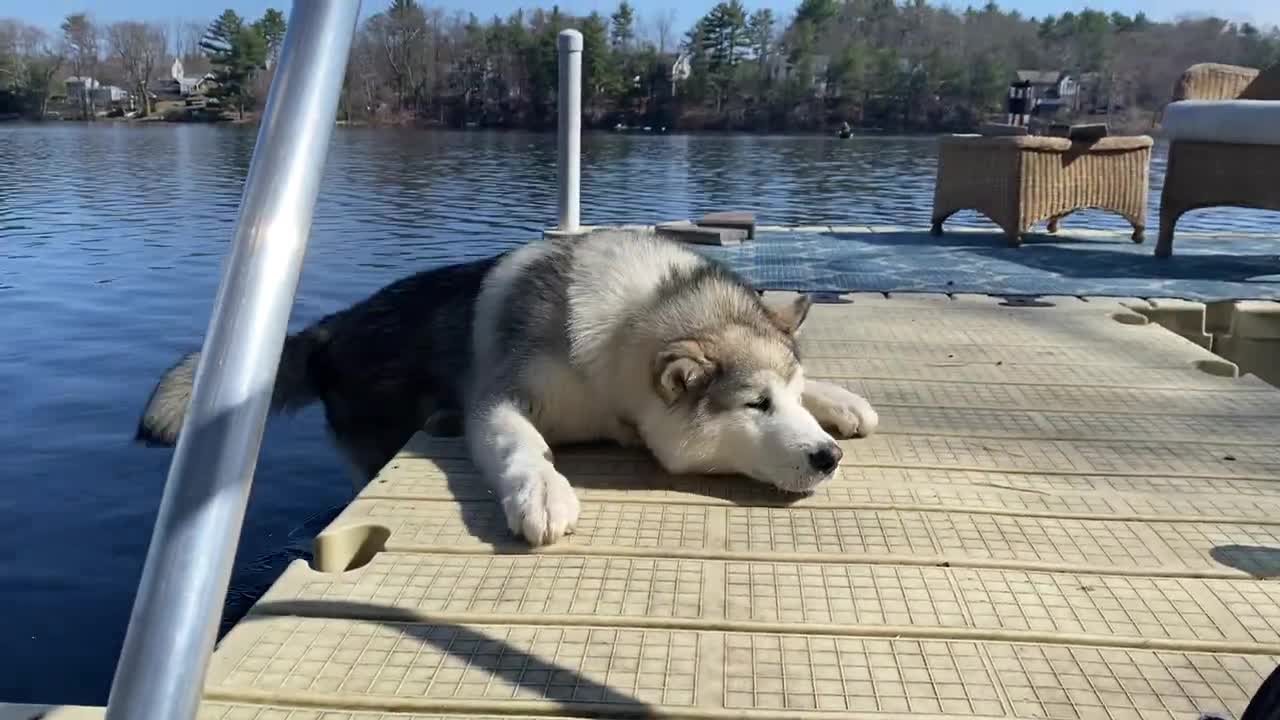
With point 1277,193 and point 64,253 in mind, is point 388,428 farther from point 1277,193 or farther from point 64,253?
point 64,253

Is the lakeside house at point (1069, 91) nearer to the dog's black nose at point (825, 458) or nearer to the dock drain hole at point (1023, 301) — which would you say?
the dock drain hole at point (1023, 301)

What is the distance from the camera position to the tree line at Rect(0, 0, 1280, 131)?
2093 inches

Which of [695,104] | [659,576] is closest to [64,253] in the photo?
[659,576]

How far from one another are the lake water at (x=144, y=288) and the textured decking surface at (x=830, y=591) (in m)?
0.55

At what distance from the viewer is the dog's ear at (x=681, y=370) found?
2201 millimetres

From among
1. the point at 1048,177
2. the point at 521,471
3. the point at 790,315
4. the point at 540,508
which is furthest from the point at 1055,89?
the point at 540,508

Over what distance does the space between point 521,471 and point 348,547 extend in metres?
0.37

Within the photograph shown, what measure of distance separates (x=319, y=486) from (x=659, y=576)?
9.47 feet

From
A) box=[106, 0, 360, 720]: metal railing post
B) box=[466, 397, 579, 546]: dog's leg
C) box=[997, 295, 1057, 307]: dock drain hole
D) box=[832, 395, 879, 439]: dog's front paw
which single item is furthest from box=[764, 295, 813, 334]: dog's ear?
box=[997, 295, 1057, 307]: dock drain hole

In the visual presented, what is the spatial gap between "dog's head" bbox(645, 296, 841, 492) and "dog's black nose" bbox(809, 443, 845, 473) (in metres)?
0.02

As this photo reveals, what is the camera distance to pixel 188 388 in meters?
2.54

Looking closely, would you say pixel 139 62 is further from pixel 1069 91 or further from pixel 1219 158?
pixel 1069 91

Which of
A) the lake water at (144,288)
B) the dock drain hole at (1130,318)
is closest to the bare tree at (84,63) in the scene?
the lake water at (144,288)

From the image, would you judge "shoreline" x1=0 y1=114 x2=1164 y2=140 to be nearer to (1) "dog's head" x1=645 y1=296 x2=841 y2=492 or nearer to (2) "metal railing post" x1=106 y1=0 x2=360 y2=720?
(1) "dog's head" x1=645 y1=296 x2=841 y2=492
